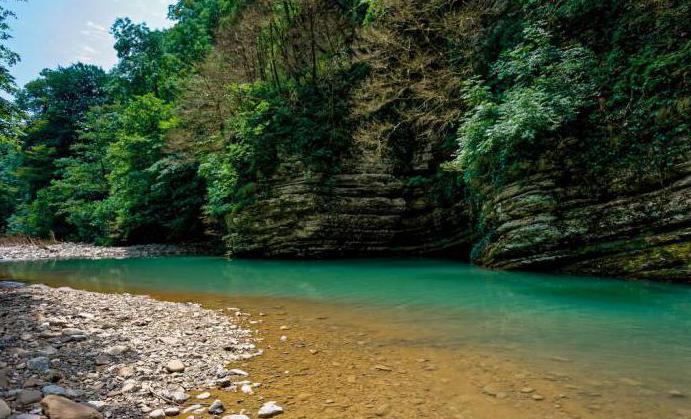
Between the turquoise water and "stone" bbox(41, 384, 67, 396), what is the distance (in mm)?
4663

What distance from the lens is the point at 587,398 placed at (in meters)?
3.86

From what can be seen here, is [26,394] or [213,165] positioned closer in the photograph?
[26,394]

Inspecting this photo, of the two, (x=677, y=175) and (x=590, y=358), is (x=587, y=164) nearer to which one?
(x=677, y=175)

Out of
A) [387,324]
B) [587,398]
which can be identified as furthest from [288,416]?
[387,324]

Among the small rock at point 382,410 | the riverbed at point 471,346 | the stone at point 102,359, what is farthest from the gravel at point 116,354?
the small rock at point 382,410

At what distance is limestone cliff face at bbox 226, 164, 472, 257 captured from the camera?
65.4ft

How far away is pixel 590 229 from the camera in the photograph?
451 inches

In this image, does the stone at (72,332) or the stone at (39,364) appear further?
the stone at (72,332)

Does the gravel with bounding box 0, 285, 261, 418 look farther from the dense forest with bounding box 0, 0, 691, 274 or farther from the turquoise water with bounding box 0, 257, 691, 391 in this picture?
the dense forest with bounding box 0, 0, 691, 274

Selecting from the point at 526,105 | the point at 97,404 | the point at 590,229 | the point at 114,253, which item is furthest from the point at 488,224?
the point at 114,253

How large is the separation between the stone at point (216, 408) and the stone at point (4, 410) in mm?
1556

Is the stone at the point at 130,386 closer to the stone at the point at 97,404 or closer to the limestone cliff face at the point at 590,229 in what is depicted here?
the stone at the point at 97,404

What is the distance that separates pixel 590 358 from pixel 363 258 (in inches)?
597

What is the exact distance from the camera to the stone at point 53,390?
358cm
